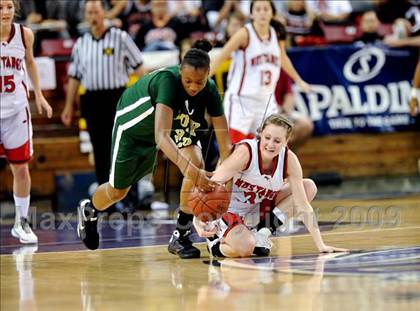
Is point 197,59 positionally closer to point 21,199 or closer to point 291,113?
point 21,199

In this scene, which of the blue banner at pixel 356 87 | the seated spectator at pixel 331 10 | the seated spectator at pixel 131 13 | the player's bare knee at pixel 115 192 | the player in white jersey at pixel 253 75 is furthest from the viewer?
the seated spectator at pixel 331 10

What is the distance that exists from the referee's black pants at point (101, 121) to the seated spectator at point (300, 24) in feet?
10.8

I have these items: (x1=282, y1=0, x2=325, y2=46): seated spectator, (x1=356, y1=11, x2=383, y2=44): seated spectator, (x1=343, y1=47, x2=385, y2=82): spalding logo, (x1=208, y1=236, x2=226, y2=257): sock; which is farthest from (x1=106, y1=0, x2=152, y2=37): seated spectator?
(x1=208, y1=236, x2=226, y2=257): sock

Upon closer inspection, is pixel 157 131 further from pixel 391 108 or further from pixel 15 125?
pixel 391 108

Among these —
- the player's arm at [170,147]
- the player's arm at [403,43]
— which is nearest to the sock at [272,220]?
the player's arm at [170,147]

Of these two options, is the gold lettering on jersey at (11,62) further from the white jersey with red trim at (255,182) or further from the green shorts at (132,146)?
the white jersey with red trim at (255,182)

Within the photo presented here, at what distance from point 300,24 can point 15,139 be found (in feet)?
19.4

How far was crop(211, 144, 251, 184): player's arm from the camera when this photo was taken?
22.0 feet

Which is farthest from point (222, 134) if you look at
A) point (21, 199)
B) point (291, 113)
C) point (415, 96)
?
point (291, 113)

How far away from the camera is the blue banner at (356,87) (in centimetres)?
1273

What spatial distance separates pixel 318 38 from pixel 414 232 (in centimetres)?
577

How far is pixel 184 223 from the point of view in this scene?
7156 millimetres

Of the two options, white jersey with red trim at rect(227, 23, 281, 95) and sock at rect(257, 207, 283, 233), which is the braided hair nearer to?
sock at rect(257, 207, 283, 233)

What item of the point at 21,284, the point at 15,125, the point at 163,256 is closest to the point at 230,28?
the point at 15,125
